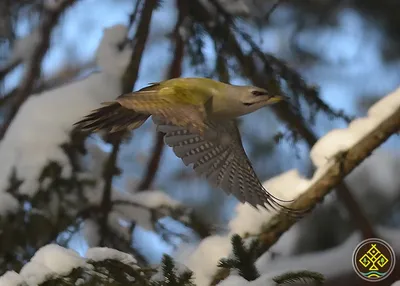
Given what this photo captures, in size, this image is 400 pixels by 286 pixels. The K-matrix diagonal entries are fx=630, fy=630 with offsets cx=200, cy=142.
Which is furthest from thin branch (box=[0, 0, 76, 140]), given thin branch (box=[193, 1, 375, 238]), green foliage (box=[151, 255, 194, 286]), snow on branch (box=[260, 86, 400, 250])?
green foliage (box=[151, 255, 194, 286])

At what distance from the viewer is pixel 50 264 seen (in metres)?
0.63

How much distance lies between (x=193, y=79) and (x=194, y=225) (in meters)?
0.49

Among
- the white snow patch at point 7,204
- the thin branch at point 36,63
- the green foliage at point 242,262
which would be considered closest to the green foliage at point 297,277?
the green foliage at point 242,262

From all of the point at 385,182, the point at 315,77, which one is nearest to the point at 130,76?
the point at 385,182

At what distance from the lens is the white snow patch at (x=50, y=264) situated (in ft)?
2.01

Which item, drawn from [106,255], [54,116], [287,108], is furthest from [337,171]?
[54,116]

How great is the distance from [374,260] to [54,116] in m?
0.62

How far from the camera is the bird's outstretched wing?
2.42 feet

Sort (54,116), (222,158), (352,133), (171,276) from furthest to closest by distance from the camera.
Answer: (54,116)
(352,133)
(222,158)
(171,276)

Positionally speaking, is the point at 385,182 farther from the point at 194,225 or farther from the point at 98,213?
the point at 98,213

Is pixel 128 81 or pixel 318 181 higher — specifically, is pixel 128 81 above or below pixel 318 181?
above

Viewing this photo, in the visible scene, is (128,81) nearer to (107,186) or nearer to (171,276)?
(107,186)

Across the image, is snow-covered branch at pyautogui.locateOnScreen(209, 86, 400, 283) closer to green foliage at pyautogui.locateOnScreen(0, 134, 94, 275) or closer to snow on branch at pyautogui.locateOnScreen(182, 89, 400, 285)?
snow on branch at pyautogui.locateOnScreen(182, 89, 400, 285)

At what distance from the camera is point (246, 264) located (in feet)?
1.91
